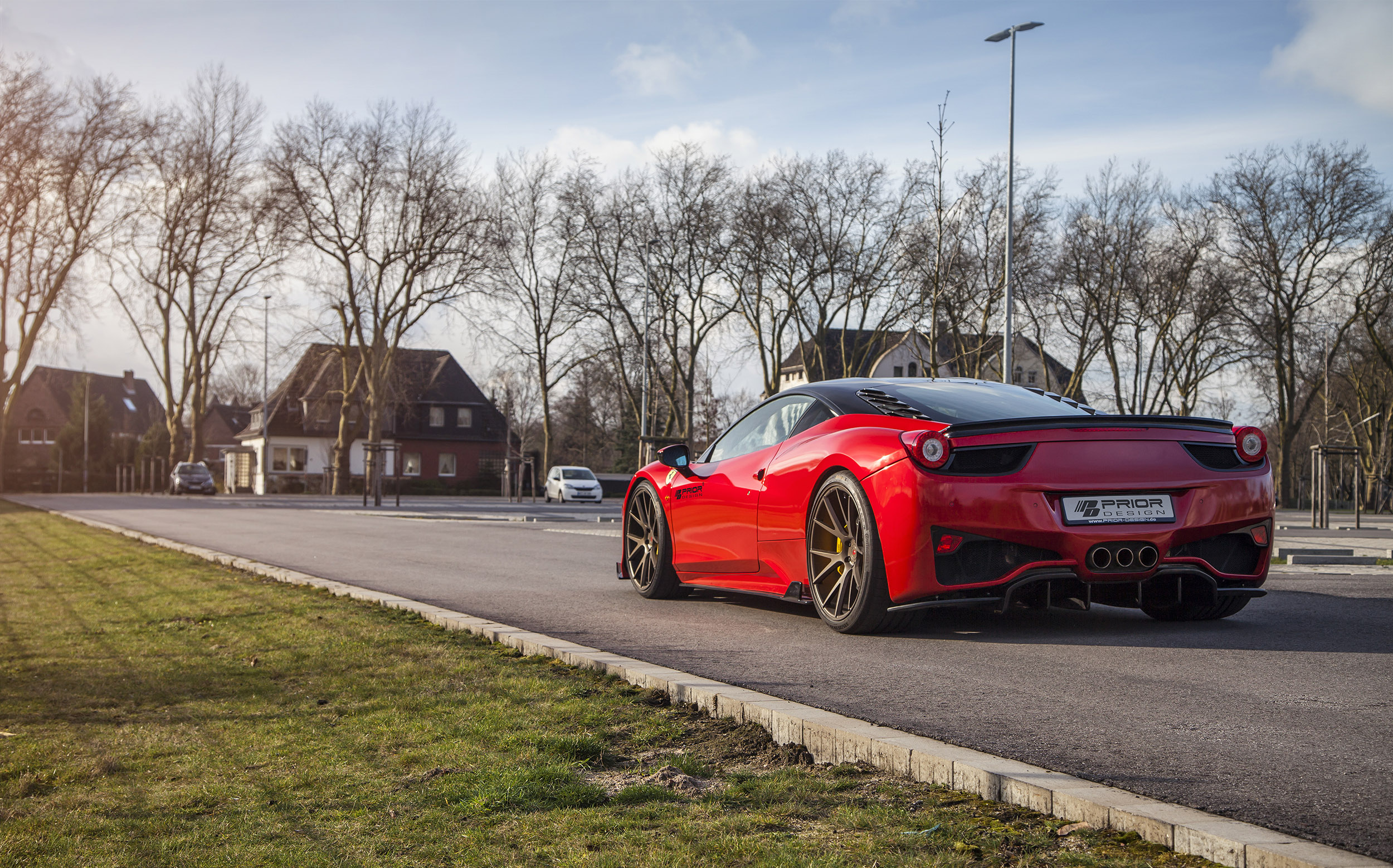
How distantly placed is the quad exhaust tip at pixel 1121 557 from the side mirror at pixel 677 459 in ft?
10.5

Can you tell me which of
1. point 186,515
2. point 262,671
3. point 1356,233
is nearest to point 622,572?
point 262,671

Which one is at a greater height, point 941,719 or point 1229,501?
point 1229,501

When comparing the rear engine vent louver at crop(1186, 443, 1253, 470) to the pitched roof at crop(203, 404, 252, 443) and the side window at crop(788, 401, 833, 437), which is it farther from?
the pitched roof at crop(203, 404, 252, 443)

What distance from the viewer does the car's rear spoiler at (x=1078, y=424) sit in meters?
5.71

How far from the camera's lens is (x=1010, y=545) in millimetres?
5617

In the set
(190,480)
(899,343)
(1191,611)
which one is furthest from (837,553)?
(190,480)

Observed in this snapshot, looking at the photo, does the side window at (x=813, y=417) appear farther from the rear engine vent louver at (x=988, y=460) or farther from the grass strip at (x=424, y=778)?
the grass strip at (x=424, y=778)

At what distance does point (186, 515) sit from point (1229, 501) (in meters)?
26.0

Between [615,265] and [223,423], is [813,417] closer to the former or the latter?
[615,265]

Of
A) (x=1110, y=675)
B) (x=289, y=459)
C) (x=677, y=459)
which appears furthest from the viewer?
(x=289, y=459)

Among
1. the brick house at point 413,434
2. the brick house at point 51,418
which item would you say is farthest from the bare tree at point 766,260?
the brick house at point 51,418

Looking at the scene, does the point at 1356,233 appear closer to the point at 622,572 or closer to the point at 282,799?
the point at 622,572

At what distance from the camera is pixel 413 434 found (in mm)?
76312

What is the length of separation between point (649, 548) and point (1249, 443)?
13.6 feet
